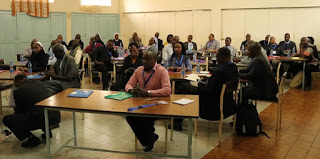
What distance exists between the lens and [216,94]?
4402 mm

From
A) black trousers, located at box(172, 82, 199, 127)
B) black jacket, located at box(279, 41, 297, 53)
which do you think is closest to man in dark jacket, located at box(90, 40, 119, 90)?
black trousers, located at box(172, 82, 199, 127)

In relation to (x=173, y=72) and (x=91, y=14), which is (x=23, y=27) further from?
(x=173, y=72)

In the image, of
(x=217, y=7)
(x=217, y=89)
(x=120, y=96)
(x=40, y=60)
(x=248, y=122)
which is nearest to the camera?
(x=120, y=96)

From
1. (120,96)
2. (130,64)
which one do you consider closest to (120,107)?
(120,96)

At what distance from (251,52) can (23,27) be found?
30.0 ft

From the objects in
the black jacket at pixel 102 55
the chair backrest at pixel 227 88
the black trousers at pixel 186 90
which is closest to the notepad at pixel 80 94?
the black trousers at pixel 186 90

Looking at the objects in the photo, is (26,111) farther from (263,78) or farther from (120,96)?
(263,78)

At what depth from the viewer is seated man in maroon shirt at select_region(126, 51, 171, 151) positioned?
376cm

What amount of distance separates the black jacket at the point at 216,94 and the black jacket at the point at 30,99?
1.99 metres

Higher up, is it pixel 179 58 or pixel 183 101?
pixel 179 58

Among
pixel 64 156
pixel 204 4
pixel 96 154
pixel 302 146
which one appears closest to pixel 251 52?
pixel 302 146

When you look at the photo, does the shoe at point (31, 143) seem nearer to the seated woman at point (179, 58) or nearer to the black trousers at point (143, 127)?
the black trousers at point (143, 127)

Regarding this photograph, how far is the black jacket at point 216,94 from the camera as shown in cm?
431

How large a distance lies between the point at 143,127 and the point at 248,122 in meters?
1.64
